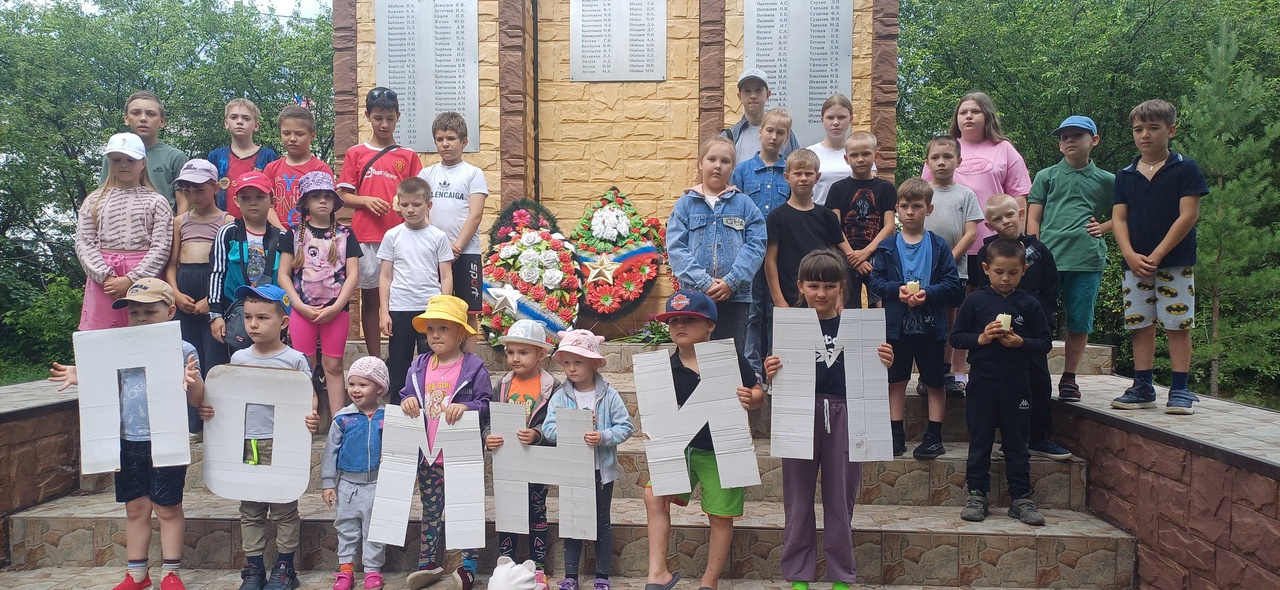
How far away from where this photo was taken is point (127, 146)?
4.24 meters

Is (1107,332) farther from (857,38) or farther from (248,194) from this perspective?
(248,194)

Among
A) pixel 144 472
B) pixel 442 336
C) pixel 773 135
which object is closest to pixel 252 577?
pixel 144 472

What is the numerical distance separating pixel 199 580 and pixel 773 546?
→ 2.77 metres

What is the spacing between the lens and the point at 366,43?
7.17 meters

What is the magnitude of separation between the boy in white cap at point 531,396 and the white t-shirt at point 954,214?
7.99 ft

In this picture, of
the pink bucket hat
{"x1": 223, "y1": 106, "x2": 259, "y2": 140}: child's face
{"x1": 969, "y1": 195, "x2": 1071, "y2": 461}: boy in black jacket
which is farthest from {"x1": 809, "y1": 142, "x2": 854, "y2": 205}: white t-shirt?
{"x1": 223, "y1": 106, "x2": 259, "y2": 140}: child's face

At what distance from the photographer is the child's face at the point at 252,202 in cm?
434

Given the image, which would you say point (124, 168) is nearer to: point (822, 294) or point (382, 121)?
point (382, 121)

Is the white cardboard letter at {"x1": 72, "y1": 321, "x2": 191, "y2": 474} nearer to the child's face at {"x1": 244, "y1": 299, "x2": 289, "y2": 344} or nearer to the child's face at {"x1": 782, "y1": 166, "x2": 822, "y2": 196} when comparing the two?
the child's face at {"x1": 244, "y1": 299, "x2": 289, "y2": 344}

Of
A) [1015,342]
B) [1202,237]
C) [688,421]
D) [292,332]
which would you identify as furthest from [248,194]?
[1202,237]

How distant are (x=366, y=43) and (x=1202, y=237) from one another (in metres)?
14.3

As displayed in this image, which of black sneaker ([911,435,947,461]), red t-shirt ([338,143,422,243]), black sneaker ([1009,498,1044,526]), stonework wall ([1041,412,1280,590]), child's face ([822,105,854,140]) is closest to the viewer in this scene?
stonework wall ([1041,412,1280,590])

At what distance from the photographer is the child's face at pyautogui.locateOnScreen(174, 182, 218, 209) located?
4.42 metres

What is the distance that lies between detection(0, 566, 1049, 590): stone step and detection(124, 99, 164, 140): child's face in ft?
8.34
